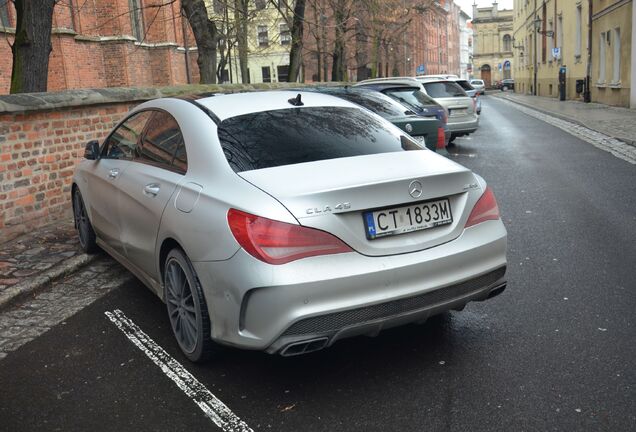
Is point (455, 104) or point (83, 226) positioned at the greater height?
point (455, 104)

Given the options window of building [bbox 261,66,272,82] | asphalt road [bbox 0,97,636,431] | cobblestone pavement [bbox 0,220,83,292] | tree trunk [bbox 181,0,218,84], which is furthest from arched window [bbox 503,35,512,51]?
asphalt road [bbox 0,97,636,431]

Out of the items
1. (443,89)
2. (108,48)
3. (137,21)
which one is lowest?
(443,89)

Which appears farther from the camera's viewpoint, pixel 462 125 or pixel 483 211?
pixel 462 125

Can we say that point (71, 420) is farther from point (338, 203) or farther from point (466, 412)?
point (466, 412)

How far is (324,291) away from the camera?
11.0 feet

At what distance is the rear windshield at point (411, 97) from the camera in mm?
13133

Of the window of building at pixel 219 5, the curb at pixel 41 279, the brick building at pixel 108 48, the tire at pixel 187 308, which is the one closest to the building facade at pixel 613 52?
the window of building at pixel 219 5

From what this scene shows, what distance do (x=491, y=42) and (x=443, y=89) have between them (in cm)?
9415

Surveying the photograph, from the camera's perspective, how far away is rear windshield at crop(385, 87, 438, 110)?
1313 centimetres

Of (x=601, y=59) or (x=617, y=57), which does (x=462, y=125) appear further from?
(x=601, y=59)

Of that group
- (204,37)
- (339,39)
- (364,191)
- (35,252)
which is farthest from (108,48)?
(364,191)

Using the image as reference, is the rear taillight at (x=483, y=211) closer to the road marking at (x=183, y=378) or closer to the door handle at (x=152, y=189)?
the road marking at (x=183, y=378)

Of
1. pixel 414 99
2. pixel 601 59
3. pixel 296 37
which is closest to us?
pixel 414 99

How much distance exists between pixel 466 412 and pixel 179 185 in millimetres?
2174
